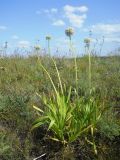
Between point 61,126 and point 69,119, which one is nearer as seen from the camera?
point 61,126

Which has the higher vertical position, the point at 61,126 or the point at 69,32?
the point at 69,32

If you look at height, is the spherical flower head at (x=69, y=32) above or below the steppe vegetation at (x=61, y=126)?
above

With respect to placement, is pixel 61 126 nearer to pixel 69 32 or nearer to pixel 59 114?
pixel 59 114

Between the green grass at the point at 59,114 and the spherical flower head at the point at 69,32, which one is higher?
the spherical flower head at the point at 69,32

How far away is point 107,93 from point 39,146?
1932 mm

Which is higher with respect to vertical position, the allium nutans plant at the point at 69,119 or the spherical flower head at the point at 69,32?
the spherical flower head at the point at 69,32

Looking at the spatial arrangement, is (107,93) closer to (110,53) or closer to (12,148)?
(12,148)

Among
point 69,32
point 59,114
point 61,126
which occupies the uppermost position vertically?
point 69,32

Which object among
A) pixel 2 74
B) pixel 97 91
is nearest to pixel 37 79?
pixel 2 74

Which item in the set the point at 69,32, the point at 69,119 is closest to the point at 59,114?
the point at 69,119

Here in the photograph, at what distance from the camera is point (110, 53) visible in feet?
42.6

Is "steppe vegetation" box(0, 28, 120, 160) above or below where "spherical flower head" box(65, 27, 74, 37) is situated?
below

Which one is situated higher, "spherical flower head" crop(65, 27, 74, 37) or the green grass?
"spherical flower head" crop(65, 27, 74, 37)

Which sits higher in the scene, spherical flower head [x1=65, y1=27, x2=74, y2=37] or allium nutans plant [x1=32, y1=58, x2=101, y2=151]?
spherical flower head [x1=65, y1=27, x2=74, y2=37]
